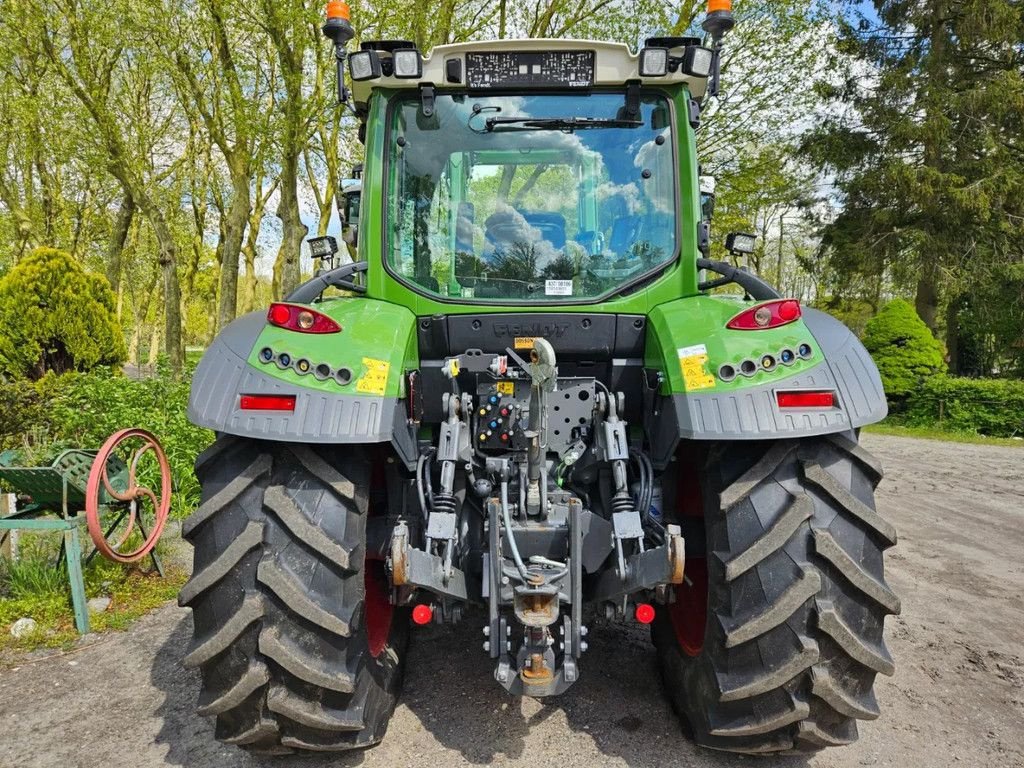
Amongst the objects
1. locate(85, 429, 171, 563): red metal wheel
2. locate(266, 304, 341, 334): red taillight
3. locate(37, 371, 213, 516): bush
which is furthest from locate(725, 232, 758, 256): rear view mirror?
locate(37, 371, 213, 516): bush

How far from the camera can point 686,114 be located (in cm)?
301

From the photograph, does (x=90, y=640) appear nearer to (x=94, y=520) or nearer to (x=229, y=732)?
(x=94, y=520)

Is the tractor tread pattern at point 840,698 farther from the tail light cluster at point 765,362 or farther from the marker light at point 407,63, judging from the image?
the marker light at point 407,63

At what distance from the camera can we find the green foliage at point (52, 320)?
26.4ft

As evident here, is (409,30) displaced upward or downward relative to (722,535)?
upward

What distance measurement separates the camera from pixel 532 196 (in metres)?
3.03

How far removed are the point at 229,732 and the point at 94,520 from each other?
1876mm

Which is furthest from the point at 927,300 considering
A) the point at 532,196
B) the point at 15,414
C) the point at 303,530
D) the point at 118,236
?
the point at 118,236

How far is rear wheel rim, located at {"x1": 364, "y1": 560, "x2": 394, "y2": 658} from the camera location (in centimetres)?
272

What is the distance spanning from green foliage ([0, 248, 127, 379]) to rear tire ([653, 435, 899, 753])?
856 cm

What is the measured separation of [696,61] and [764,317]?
122 cm

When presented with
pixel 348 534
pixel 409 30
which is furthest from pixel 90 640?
pixel 409 30

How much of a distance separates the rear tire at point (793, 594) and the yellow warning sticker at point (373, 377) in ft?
3.86

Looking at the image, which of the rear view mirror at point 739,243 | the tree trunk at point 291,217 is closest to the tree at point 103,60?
the tree trunk at point 291,217
